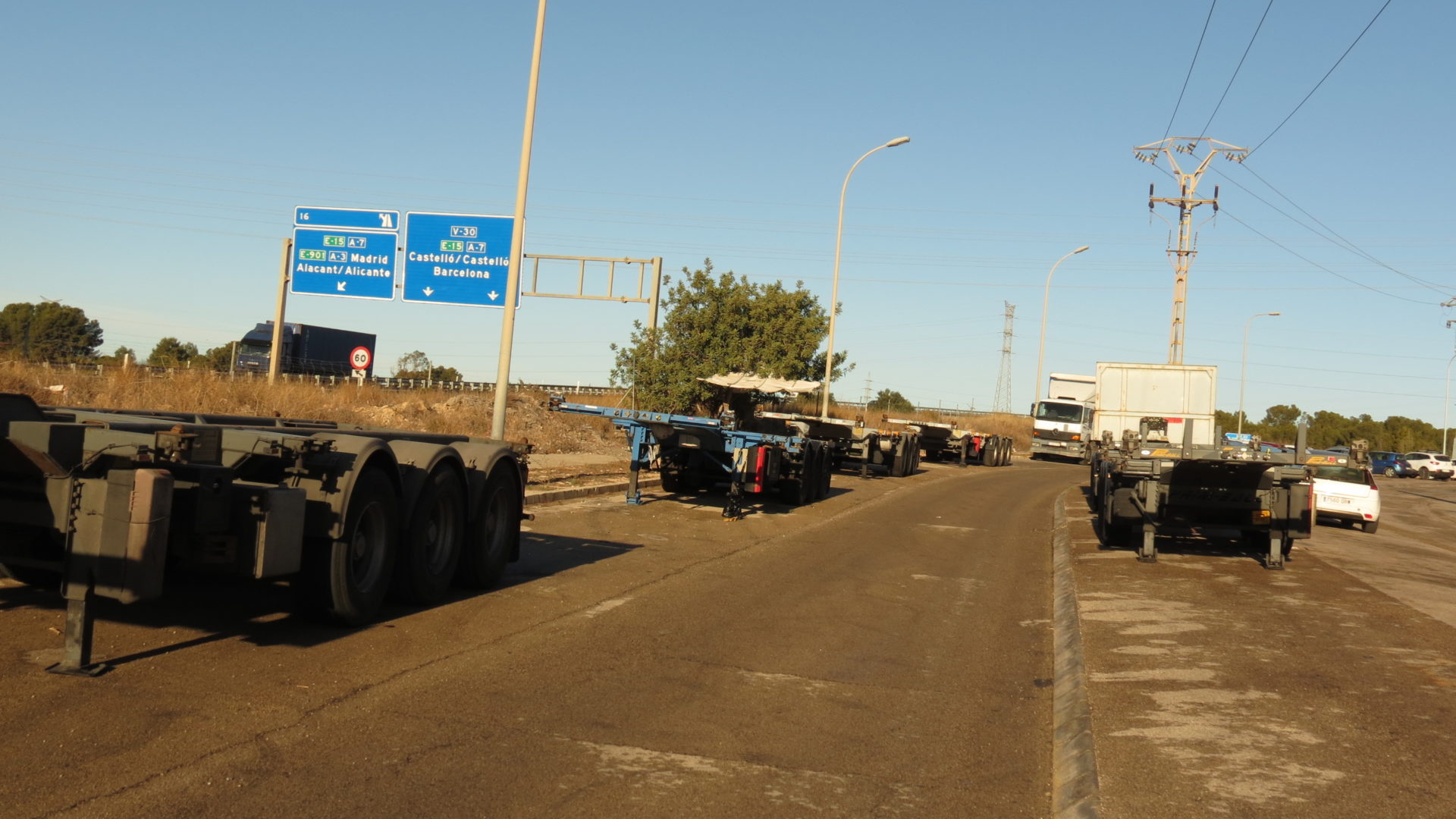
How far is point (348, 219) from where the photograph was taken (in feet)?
75.2

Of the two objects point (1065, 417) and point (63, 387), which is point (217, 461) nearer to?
point (63, 387)

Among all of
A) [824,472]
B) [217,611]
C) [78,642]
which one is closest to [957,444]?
[824,472]

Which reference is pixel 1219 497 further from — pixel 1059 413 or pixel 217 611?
pixel 1059 413

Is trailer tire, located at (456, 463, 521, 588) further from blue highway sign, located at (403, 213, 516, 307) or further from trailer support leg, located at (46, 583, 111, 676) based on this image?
blue highway sign, located at (403, 213, 516, 307)

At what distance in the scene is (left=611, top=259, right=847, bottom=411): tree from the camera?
118 ft

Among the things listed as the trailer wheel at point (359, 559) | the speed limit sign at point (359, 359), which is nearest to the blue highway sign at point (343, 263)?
the speed limit sign at point (359, 359)

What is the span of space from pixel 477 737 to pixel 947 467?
39182 mm

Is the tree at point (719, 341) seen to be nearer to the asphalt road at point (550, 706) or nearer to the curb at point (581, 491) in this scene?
the curb at point (581, 491)

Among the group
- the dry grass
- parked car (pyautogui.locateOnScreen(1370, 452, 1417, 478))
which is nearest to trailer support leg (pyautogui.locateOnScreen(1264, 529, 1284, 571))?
the dry grass

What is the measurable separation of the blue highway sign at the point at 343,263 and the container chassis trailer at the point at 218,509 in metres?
13.9

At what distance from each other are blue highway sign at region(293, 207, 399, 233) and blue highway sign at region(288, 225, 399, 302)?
0.10 meters

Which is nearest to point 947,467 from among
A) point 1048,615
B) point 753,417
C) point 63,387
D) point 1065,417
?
point 1065,417

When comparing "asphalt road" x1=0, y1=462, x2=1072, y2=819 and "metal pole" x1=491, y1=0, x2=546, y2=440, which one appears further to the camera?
"metal pole" x1=491, y1=0, x2=546, y2=440

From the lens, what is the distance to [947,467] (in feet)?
143
